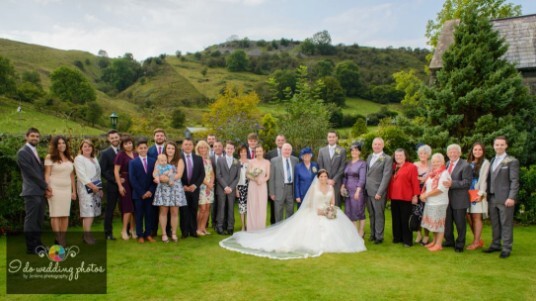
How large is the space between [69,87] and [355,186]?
48.4 meters

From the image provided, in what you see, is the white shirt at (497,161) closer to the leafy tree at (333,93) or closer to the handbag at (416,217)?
the handbag at (416,217)

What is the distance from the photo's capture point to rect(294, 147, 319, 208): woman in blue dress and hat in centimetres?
830

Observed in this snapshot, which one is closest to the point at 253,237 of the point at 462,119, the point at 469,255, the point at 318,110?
the point at 469,255

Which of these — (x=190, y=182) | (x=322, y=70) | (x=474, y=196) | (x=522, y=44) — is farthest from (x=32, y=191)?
(x=322, y=70)

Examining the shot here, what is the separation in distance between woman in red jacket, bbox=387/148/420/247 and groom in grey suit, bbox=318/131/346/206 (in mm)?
1047

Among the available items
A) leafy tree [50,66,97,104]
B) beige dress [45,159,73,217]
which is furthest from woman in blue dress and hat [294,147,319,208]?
leafy tree [50,66,97,104]

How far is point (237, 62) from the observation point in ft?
257

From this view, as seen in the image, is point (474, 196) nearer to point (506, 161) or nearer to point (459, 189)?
point (459, 189)

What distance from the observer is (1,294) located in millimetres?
4953

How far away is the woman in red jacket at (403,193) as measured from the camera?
24.6 feet

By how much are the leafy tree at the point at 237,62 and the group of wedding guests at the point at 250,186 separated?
7151 centimetres

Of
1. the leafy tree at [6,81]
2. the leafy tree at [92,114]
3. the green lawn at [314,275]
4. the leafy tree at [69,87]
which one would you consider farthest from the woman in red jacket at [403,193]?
the leafy tree at [69,87]

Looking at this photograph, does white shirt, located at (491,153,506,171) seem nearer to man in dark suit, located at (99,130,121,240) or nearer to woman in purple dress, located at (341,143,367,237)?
woman in purple dress, located at (341,143,367,237)

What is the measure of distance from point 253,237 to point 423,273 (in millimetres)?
3128
